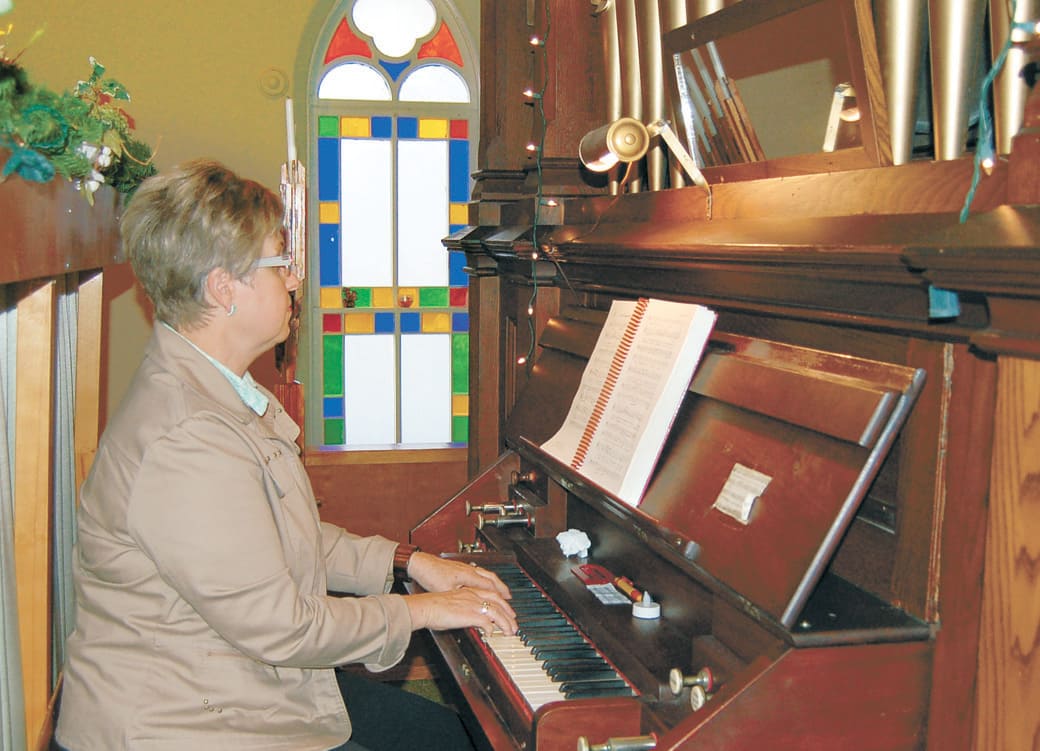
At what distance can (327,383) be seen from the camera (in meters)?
7.14

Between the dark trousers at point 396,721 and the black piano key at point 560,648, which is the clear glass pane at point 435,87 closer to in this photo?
the dark trousers at point 396,721

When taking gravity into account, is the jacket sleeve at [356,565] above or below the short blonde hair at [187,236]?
below

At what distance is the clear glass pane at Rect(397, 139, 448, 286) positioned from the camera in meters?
7.18

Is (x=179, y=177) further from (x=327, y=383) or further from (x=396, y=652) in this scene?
(x=327, y=383)

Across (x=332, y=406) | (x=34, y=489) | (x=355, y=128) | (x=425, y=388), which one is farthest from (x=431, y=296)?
(x=34, y=489)

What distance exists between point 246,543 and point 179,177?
707 mm

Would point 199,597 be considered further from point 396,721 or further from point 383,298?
point 383,298

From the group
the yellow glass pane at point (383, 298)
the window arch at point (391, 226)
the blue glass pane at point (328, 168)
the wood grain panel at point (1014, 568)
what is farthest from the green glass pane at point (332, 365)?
the wood grain panel at point (1014, 568)

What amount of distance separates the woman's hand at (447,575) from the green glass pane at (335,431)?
16.0 ft

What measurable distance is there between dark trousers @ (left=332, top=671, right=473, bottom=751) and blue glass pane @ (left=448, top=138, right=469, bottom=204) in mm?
5148

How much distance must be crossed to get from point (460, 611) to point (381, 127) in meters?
5.57

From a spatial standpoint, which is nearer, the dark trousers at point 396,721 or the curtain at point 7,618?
the curtain at point 7,618

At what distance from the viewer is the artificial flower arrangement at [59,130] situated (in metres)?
1.60

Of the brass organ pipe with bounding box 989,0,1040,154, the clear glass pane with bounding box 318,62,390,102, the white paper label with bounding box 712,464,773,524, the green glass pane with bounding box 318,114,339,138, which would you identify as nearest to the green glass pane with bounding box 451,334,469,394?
the green glass pane with bounding box 318,114,339,138
